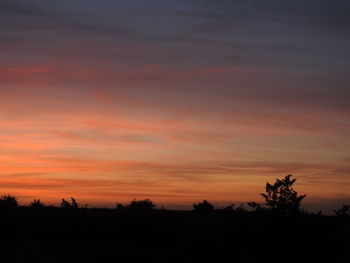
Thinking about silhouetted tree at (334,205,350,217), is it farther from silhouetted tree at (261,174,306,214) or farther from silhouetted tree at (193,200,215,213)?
silhouetted tree at (193,200,215,213)

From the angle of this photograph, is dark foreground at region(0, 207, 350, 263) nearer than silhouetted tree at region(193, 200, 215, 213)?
Yes

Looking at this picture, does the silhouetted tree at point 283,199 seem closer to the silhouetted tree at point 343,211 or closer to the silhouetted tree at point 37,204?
the silhouetted tree at point 343,211

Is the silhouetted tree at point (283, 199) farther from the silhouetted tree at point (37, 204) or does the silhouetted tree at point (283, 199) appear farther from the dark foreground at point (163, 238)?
the silhouetted tree at point (37, 204)

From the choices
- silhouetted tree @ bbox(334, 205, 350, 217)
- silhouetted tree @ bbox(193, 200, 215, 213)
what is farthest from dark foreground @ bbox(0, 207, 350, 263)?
silhouetted tree @ bbox(193, 200, 215, 213)

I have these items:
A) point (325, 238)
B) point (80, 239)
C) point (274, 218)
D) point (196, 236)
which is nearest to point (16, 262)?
point (80, 239)

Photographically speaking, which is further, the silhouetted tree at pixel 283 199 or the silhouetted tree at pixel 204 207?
the silhouetted tree at pixel 204 207

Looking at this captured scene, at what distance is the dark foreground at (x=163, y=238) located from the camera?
16469 millimetres

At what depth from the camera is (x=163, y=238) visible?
2373 centimetres

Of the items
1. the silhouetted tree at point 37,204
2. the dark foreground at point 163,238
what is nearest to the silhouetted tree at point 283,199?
the dark foreground at point 163,238

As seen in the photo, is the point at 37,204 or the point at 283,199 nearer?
the point at 283,199

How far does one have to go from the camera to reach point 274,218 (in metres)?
16.9

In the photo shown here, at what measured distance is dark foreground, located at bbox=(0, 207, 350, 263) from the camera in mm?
16469

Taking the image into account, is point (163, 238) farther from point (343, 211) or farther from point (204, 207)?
point (204, 207)

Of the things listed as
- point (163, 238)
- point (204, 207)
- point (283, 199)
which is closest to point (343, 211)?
point (283, 199)
